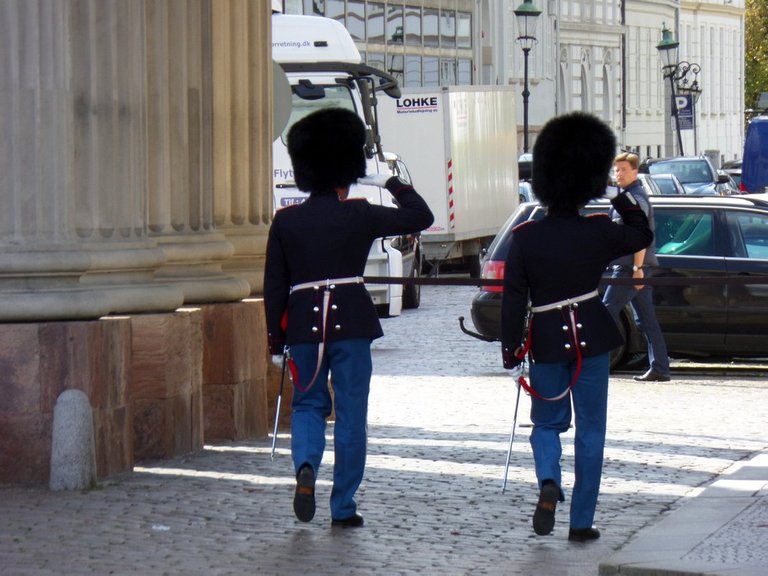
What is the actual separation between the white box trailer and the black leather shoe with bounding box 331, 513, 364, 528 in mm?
21285

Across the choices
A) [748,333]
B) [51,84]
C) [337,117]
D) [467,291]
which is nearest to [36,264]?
[51,84]

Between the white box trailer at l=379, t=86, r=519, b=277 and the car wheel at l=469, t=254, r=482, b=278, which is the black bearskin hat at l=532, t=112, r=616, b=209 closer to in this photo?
the white box trailer at l=379, t=86, r=519, b=277

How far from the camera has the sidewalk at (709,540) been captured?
7.04 metres

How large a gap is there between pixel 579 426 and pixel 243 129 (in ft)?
16.9

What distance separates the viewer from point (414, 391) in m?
14.8

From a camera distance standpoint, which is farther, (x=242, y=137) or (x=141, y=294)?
(x=242, y=137)

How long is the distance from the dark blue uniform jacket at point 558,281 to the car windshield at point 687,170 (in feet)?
119

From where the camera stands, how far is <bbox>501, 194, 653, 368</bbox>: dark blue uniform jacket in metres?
7.91

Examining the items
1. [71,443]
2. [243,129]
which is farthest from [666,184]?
[71,443]

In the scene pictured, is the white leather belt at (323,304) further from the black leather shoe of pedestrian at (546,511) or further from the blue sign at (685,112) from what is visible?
the blue sign at (685,112)

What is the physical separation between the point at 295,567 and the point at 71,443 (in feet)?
6.88

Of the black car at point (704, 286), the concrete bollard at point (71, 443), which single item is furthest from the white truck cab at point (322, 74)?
the concrete bollard at point (71, 443)

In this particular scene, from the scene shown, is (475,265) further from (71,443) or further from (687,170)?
(71,443)

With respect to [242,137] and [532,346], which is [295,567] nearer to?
[532,346]
